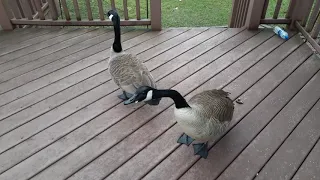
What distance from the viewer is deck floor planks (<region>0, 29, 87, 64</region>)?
10.7 ft

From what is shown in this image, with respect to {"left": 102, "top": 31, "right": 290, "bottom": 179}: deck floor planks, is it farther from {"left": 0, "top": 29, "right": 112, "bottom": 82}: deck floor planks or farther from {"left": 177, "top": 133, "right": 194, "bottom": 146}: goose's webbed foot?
{"left": 0, "top": 29, "right": 112, "bottom": 82}: deck floor planks

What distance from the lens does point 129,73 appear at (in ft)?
7.69

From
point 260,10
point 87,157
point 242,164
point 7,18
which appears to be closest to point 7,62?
point 7,18

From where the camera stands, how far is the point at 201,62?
321cm

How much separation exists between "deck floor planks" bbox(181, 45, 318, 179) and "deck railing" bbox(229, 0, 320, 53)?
569 millimetres

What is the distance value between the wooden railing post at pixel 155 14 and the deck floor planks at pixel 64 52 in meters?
0.62

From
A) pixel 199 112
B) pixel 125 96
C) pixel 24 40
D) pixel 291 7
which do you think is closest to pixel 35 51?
pixel 24 40

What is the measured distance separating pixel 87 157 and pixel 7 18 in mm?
2726

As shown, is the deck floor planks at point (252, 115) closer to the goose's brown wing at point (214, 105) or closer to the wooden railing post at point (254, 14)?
the goose's brown wing at point (214, 105)

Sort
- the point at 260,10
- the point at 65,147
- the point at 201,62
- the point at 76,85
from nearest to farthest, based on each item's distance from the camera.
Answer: the point at 65,147 → the point at 76,85 → the point at 201,62 → the point at 260,10

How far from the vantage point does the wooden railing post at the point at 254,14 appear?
357cm

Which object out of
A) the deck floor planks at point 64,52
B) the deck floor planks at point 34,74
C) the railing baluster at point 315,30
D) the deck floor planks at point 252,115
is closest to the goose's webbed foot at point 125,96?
the deck floor planks at point 34,74

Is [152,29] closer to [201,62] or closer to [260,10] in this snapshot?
[201,62]

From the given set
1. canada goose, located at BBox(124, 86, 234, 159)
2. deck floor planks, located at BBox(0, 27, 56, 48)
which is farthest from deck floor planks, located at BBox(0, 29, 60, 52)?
canada goose, located at BBox(124, 86, 234, 159)
